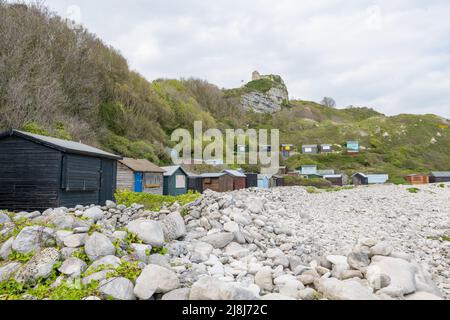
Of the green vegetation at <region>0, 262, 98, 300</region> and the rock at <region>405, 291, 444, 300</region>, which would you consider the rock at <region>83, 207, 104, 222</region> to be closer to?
the green vegetation at <region>0, 262, 98, 300</region>

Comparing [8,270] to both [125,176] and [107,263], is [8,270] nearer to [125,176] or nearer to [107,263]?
[107,263]

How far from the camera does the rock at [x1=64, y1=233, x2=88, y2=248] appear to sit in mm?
6234

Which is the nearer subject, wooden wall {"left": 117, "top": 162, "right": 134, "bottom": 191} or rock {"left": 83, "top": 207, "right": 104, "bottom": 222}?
rock {"left": 83, "top": 207, "right": 104, "bottom": 222}

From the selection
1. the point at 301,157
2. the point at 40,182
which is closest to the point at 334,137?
the point at 301,157

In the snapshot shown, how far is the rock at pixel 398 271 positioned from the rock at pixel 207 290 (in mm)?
2970

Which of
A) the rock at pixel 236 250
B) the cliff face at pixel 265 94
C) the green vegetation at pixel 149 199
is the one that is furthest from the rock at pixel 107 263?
the cliff face at pixel 265 94

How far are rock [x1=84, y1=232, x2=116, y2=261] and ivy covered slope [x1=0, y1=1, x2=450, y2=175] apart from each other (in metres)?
13.9

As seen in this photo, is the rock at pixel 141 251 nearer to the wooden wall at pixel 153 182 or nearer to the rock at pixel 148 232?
the rock at pixel 148 232

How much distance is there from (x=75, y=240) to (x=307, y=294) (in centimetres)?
473

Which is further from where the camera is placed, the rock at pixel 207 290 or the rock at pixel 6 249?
the rock at pixel 6 249

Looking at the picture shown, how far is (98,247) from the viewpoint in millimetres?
6039

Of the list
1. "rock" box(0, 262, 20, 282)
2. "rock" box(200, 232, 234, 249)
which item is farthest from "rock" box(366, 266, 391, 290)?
"rock" box(0, 262, 20, 282)

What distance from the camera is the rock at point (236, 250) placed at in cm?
744
